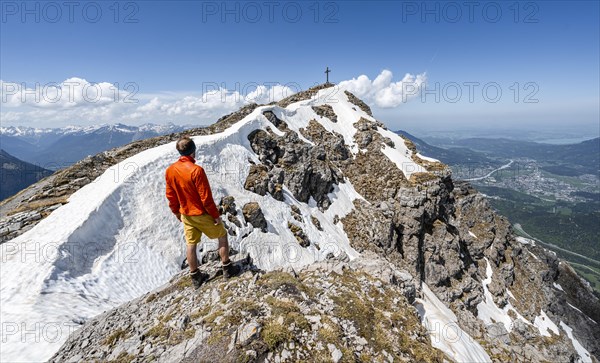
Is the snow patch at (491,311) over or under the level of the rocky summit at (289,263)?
under

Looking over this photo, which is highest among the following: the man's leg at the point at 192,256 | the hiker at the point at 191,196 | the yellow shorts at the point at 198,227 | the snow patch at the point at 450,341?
the hiker at the point at 191,196

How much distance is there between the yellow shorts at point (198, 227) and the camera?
9.56m

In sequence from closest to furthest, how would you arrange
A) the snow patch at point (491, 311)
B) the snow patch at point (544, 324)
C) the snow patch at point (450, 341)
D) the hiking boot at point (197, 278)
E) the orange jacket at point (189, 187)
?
the orange jacket at point (189, 187), the hiking boot at point (197, 278), the snow patch at point (450, 341), the snow patch at point (491, 311), the snow patch at point (544, 324)

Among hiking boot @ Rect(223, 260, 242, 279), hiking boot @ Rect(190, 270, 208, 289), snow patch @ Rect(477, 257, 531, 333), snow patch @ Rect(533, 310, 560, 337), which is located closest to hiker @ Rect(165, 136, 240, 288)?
hiking boot @ Rect(190, 270, 208, 289)

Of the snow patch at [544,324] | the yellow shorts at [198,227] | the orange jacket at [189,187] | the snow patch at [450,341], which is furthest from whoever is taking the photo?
the snow patch at [544,324]

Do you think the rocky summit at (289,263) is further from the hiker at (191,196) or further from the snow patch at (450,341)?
the hiker at (191,196)

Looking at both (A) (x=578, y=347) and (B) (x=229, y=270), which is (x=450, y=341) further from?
(A) (x=578, y=347)

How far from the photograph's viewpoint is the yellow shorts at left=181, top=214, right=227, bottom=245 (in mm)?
9562

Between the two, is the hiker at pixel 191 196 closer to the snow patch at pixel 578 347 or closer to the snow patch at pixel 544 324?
the snow patch at pixel 544 324

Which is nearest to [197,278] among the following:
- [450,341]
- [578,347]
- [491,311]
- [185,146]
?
[185,146]

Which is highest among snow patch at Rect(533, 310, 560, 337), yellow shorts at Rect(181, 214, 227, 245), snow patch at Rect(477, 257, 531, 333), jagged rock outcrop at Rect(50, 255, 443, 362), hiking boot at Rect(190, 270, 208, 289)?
yellow shorts at Rect(181, 214, 227, 245)

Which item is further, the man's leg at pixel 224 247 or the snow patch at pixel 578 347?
the snow patch at pixel 578 347

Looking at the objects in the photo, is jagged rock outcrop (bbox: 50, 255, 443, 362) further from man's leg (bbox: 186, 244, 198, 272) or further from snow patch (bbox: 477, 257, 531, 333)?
snow patch (bbox: 477, 257, 531, 333)

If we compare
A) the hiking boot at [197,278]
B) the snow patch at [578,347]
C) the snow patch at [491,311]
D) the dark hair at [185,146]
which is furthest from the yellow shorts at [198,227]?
the snow patch at [578,347]
